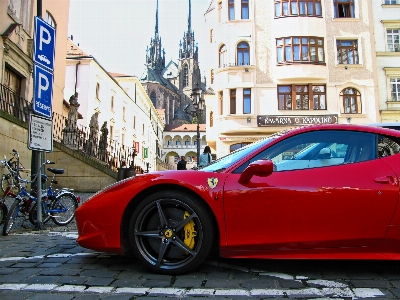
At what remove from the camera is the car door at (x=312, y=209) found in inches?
124

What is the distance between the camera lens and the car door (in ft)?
10.3

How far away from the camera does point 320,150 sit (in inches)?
138

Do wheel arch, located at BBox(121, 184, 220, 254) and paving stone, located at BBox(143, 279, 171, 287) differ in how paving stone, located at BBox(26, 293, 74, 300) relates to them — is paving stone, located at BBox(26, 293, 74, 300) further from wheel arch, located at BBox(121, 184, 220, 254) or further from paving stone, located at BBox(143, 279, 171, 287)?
wheel arch, located at BBox(121, 184, 220, 254)

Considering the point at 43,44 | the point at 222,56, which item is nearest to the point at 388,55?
the point at 222,56

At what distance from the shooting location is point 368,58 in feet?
80.0

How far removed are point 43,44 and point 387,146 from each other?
590cm

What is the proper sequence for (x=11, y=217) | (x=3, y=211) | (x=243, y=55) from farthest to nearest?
(x=243, y=55) < (x=3, y=211) < (x=11, y=217)

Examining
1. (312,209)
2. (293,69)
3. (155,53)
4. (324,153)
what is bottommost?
(312,209)

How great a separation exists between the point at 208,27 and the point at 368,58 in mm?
12151

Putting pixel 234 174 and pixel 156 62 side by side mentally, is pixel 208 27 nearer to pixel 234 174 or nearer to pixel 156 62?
pixel 234 174

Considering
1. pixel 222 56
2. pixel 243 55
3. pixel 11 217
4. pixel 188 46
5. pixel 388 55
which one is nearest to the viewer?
pixel 11 217

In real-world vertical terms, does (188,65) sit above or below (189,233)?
above

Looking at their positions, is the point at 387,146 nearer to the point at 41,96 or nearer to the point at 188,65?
the point at 41,96

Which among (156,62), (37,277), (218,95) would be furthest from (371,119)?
(156,62)
